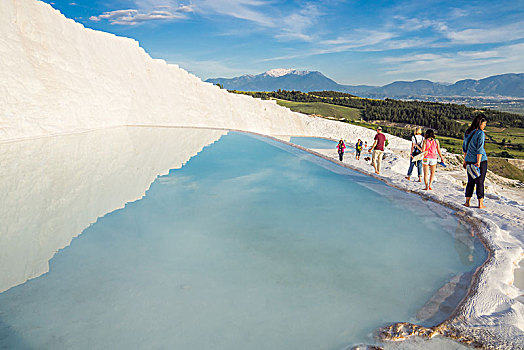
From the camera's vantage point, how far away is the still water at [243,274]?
3012 mm

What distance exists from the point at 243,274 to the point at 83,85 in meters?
21.7

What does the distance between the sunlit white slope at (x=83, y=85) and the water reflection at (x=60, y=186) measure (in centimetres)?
357

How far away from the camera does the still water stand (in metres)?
3.01

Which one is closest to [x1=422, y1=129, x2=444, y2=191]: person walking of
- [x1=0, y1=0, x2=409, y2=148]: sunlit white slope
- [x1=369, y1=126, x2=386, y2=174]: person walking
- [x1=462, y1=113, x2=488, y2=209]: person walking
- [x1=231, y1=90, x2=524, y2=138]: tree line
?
[x1=369, y1=126, x2=386, y2=174]: person walking

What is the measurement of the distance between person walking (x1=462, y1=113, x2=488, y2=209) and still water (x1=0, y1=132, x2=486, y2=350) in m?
0.70

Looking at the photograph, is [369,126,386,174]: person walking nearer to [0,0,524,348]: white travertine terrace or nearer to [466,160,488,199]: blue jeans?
[0,0,524,348]: white travertine terrace

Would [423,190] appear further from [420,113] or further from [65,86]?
[420,113]

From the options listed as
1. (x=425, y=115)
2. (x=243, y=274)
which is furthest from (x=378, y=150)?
(x=425, y=115)

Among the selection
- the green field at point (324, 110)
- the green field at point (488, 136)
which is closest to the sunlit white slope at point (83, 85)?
the green field at point (488, 136)

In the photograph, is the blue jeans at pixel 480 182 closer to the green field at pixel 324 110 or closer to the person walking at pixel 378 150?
the person walking at pixel 378 150

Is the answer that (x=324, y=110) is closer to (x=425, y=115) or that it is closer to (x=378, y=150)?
(x=425, y=115)

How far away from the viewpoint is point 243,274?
3.97 metres

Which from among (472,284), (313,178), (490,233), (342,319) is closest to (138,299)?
(342,319)

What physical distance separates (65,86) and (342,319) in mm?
21664
